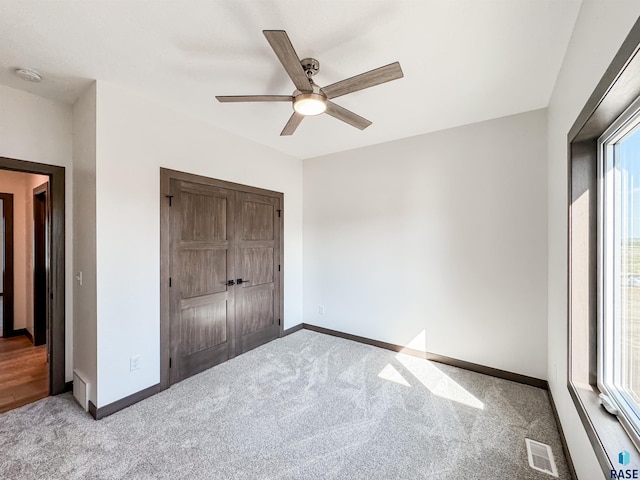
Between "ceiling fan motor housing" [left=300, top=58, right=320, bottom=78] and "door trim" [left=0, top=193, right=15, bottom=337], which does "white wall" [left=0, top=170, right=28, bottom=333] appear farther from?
"ceiling fan motor housing" [left=300, top=58, right=320, bottom=78]

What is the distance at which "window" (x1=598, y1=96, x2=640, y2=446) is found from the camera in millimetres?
1282

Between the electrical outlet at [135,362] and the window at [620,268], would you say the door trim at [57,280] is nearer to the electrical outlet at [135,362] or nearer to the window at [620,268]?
the electrical outlet at [135,362]

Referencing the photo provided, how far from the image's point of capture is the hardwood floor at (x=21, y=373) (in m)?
2.48

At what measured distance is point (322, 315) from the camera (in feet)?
13.9

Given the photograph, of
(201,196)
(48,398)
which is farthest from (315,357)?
(48,398)

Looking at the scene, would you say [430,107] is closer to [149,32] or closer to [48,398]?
[149,32]

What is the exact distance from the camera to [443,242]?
3193 millimetres

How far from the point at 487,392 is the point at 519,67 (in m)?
2.74

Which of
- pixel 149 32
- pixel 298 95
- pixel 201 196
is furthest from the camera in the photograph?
pixel 201 196

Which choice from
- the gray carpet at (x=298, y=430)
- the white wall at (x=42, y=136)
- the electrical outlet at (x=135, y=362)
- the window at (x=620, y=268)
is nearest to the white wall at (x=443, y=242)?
the gray carpet at (x=298, y=430)

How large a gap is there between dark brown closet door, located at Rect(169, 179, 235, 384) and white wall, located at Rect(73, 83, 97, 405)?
1.98 ft

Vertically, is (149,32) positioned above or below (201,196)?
above

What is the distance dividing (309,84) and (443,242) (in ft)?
7.54

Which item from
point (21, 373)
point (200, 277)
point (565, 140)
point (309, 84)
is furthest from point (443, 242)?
point (21, 373)
